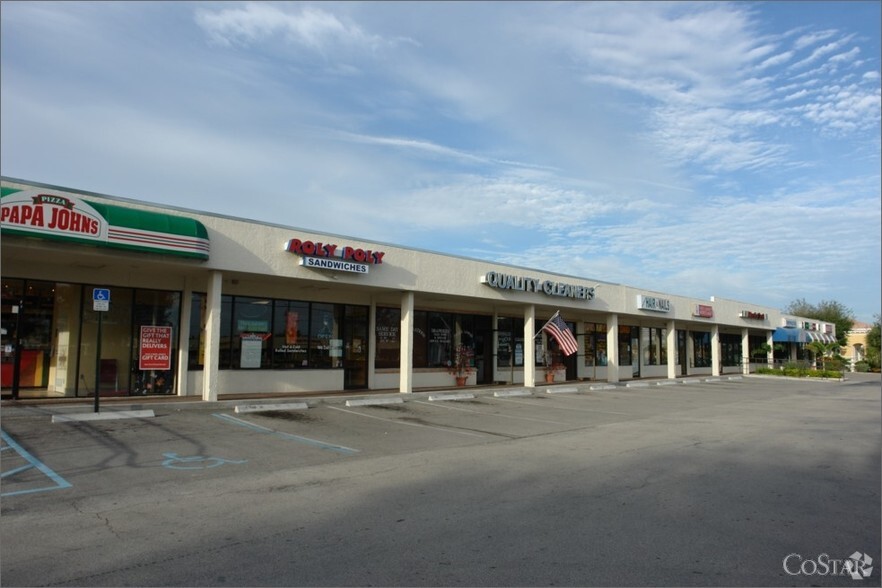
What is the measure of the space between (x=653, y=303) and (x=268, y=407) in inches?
872

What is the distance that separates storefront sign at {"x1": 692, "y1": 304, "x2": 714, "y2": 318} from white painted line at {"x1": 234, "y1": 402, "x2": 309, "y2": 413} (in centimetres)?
2684

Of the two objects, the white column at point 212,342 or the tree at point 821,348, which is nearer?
the white column at point 212,342

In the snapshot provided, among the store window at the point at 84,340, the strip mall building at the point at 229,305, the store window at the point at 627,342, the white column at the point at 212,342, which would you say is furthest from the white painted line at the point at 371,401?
the store window at the point at 627,342

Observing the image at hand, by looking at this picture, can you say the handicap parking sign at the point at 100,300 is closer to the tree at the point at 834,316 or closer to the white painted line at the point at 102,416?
the white painted line at the point at 102,416

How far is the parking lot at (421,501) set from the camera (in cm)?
525

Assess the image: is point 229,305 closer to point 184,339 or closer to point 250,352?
point 250,352

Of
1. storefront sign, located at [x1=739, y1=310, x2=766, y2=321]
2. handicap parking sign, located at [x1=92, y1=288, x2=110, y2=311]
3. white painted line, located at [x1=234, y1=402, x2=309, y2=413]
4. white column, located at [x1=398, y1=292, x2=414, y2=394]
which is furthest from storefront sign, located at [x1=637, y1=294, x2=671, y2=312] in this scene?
handicap parking sign, located at [x1=92, y1=288, x2=110, y2=311]

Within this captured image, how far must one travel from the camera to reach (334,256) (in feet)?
58.6

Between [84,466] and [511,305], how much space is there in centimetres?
1855

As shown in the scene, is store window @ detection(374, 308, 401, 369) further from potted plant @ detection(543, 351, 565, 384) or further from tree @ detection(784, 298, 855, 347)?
tree @ detection(784, 298, 855, 347)

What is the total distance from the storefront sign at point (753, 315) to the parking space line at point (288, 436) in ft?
121

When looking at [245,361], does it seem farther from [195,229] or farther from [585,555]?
[585,555]

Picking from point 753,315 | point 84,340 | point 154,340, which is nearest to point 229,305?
point 154,340

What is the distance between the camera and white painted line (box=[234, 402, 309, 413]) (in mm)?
15383
